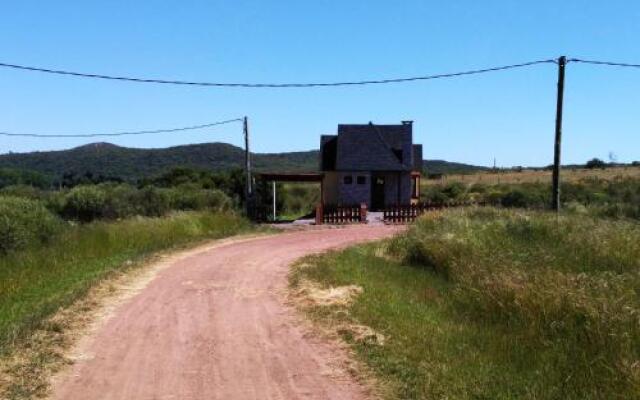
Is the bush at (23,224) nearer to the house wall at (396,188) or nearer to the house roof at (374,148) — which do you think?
the house roof at (374,148)

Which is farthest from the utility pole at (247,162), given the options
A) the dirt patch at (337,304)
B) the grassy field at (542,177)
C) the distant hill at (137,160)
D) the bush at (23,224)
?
the distant hill at (137,160)

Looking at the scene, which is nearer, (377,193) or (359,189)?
(359,189)

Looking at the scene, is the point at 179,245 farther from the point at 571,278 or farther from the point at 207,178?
the point at 207,178

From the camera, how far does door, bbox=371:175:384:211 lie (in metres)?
45.2

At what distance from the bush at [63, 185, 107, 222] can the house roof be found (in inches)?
580

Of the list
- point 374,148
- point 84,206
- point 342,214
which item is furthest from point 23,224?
point 374,148

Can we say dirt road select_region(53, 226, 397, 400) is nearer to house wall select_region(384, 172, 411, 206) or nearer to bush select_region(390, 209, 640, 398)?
bush select_region(390, 209, 640, 398)

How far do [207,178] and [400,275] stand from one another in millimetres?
49378

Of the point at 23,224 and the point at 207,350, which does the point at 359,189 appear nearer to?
the point at 23,224

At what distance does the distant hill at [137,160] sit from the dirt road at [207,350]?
284 ft

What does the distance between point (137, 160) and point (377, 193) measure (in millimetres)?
79120

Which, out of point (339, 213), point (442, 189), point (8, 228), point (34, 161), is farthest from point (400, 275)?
point (34, 161)

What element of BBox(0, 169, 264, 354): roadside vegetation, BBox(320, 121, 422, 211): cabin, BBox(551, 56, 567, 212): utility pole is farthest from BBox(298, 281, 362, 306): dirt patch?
BBox(320, 121, 422, 211): cabin

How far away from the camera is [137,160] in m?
117
